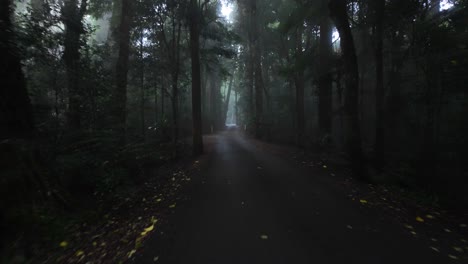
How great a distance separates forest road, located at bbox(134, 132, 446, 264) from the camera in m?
3.49

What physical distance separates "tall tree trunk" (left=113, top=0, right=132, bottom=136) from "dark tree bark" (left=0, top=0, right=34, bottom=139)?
265 centimetres

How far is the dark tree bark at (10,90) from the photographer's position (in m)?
5.04

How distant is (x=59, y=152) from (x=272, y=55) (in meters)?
19.8

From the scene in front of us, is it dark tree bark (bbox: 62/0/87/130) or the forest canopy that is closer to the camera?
the forest canopy

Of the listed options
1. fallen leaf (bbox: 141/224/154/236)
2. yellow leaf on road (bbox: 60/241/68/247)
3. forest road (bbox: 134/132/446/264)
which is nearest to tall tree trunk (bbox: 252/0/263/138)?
forest road (bbox: 134/132/446/264)

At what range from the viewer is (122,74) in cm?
1009

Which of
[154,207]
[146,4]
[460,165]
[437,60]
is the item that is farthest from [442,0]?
[154,207]

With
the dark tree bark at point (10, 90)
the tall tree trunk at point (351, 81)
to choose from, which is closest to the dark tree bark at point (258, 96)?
the tall tree trunk at point (351, 81)

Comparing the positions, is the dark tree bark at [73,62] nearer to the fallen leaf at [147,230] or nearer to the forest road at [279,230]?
the forest road at [279,230]

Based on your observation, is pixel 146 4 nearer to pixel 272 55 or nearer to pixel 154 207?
pixel 154 207

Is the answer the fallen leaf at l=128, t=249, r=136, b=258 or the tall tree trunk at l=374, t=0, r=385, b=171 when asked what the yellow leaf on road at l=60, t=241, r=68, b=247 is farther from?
the tall tree trunk at l=374, t=0, r=385, b=171

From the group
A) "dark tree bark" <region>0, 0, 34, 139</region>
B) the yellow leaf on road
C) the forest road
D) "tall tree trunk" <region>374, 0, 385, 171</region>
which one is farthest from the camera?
"tall tree trunk" <region>374, 0, 385, 171</region>

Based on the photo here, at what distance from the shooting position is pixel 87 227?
476cm

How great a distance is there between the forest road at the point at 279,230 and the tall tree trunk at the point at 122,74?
13.8 ft
